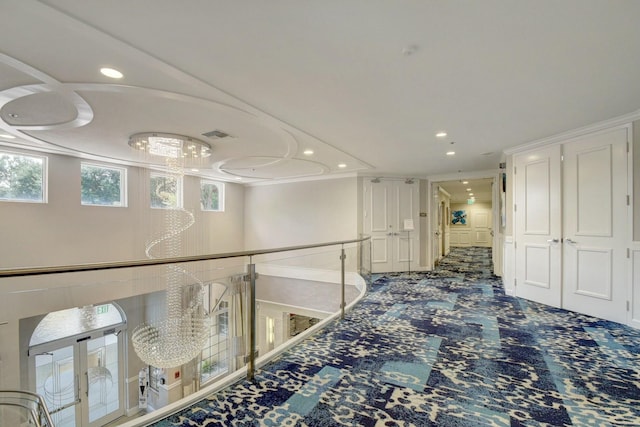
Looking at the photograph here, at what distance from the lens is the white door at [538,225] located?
441cm

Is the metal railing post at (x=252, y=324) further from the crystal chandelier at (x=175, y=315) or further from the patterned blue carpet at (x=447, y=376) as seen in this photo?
the crystal chandelier at (x=175, y=315)

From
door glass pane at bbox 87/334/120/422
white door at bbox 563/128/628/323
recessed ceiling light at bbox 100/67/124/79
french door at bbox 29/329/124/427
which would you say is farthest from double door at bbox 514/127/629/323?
door glass pane at bbox 87/334/120/422

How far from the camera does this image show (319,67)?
2447mm

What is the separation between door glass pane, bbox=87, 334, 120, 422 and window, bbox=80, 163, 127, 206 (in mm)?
3085

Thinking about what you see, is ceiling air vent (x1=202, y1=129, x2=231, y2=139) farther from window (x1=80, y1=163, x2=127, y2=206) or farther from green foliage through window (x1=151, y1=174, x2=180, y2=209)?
window (x1=80, y1=163, x2=127, y2=206)

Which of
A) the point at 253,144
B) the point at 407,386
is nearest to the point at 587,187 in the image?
the point at 407,386

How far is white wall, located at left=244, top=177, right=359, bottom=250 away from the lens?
8086mm

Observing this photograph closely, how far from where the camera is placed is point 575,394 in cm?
221

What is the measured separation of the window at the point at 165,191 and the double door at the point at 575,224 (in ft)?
25.6

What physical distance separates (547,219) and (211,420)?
206 inches

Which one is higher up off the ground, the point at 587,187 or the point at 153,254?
the point at 587,187

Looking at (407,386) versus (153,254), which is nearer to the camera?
(407,386)

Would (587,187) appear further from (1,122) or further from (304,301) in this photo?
(1,122)

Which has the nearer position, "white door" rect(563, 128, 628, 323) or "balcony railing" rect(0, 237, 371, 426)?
"balcony railing" rect(0, 237, 371, 426)
